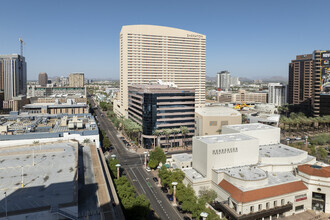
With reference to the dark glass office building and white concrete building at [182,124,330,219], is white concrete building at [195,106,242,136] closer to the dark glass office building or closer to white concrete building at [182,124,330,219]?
the dark glass office building

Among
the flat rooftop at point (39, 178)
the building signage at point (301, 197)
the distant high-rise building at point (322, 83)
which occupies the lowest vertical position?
the building signage at point (301, 197)

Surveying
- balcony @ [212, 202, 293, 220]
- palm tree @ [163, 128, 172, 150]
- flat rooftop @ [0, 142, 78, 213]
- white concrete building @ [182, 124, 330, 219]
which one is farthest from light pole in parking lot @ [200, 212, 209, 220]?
palm tree @ [163, 128, 172, 150]

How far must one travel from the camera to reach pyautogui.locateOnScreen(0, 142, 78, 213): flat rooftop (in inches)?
1744

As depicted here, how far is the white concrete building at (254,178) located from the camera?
6654 cm

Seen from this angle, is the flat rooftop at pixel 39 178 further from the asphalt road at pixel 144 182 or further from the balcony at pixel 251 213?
the balcony at pixel 251 213

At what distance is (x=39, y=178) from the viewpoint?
54.4 meters

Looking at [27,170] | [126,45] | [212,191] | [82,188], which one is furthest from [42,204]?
[126,45]

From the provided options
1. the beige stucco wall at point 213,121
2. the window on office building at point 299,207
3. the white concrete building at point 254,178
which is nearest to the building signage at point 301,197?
the white concrete building at point 254,178

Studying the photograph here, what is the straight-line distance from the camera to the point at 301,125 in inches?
6988

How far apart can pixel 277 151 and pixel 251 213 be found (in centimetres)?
3578

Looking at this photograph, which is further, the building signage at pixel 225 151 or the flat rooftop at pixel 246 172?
the building signage at pixel 225 151

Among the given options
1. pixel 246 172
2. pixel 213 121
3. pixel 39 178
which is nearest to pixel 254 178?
pixel 246 172

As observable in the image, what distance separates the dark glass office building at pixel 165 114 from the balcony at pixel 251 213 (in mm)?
63127

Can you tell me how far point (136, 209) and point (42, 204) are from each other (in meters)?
21.0
